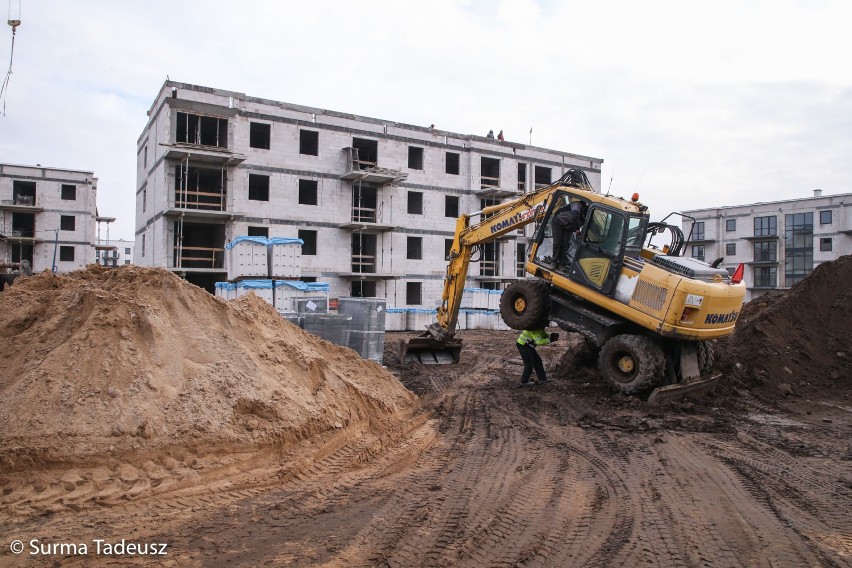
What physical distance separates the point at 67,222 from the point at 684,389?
50.3 meters

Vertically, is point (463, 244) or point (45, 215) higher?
point (45, 215)

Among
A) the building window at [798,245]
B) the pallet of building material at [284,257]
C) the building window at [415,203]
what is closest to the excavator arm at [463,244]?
the pallet of building material at [284,257]

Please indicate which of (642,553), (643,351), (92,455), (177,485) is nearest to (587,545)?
(642,553)

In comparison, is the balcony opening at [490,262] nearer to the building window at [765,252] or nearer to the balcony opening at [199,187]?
the balcony opening at [199,187]

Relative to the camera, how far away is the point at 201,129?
95.8ft

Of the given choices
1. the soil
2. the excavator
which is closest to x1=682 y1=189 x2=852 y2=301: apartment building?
the excavator

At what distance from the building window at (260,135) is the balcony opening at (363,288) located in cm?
879

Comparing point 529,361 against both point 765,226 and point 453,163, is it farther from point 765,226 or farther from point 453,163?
point 765,226

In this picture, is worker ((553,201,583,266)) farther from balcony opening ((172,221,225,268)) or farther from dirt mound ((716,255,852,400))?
balcony opening ((172,221,225,268))

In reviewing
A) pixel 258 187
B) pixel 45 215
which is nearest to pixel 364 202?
pixel 258 187

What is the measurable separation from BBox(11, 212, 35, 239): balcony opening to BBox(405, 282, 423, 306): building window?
107 ft

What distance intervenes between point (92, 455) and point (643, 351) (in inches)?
308

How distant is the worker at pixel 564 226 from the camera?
10.4m

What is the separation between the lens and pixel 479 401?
1000 centimetres
